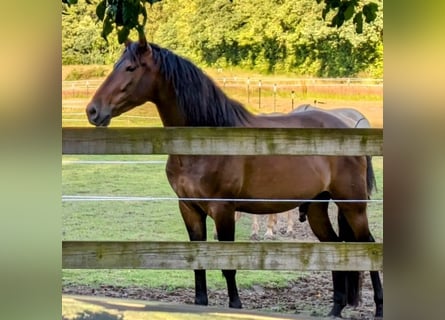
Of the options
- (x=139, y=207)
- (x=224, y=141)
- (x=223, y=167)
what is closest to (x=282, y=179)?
(x=223, y=167)

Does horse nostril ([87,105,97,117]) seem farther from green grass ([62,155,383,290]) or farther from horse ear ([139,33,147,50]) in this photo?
green grass ([62,155,383,290])

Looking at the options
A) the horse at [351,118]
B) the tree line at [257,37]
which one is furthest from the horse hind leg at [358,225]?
the tree line at [257,37]

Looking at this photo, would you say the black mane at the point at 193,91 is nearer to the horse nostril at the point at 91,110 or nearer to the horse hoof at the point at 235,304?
the horse nostril at the point at 91,110

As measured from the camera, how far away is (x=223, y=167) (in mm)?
2270

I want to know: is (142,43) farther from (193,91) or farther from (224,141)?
(224,141)

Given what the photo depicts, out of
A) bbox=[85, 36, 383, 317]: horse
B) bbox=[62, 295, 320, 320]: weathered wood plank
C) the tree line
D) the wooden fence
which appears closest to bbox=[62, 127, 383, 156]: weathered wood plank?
the wooden fence

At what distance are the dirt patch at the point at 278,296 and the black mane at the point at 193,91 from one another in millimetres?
774

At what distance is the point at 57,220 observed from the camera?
455mm

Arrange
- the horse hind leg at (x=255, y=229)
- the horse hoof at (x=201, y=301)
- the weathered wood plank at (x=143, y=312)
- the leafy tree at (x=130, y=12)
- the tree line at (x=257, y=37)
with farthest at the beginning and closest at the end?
the tree line at (x=257, y=37), the horse hind leg at (x=255, y=229), the horse hoof at (x=201, y=301), the weathered wood plank at (x=143, y=312), the leafy tree at (x=130, y=12)

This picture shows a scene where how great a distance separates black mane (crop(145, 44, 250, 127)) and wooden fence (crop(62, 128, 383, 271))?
2.81ft

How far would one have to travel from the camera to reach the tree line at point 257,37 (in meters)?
3.74

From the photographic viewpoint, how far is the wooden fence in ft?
4.24
